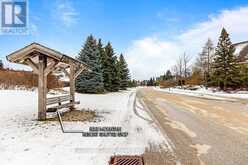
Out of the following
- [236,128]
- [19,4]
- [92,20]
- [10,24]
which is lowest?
[236,128]

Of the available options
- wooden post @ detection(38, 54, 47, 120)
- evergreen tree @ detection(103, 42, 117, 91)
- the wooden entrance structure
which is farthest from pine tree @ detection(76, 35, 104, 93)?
wooden post @ detection(38, 54, 47, 120)

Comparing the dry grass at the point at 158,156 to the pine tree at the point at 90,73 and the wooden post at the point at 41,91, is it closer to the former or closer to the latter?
the wooden post at the point at 41,91

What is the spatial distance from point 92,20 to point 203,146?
18.2 metres

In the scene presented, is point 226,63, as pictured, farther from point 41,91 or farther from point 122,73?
point 41,91

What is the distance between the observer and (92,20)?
68.3 ft

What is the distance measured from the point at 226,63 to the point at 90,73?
72.7 feet

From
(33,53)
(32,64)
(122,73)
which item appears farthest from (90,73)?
(122,73)

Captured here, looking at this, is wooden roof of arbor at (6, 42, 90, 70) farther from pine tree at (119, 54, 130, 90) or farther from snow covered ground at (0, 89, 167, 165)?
pine tree at (119, 54, 130, 90)

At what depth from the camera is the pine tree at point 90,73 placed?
27.8 meters

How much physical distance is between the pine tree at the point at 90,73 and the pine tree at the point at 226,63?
2030 centimetres

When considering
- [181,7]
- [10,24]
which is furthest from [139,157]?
[181,7]

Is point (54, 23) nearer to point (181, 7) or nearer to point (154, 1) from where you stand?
point (154, 1)

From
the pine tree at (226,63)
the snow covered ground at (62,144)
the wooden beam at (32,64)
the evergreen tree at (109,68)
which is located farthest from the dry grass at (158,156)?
the pine tree at (226,63)

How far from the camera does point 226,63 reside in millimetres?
34188
